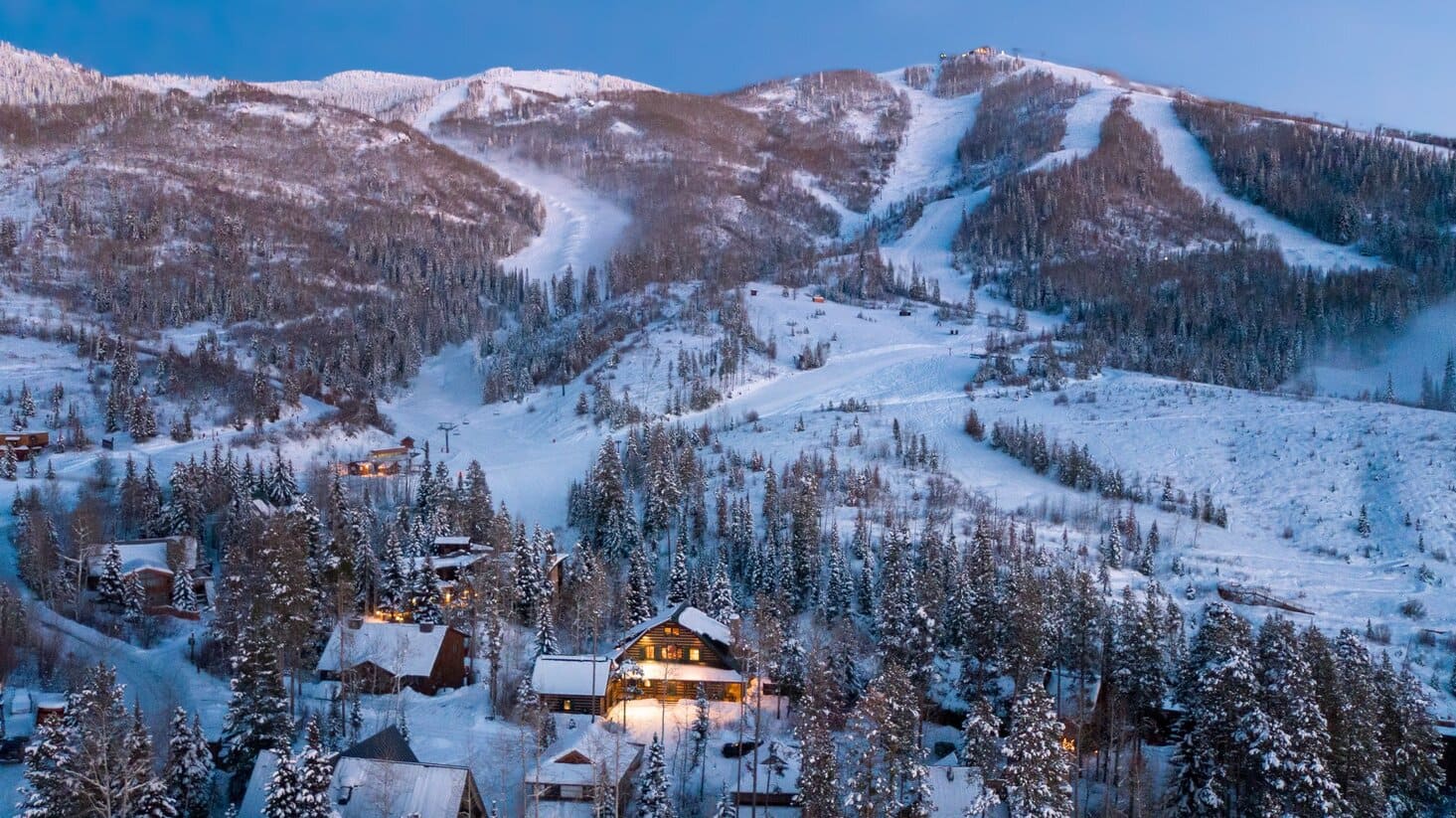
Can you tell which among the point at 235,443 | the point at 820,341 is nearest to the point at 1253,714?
the point at 235,443

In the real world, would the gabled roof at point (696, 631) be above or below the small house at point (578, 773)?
above

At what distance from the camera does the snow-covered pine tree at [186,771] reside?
28.0 m

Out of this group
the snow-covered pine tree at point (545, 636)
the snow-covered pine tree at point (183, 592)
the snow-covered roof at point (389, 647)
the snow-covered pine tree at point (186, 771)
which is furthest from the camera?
the snow-covered pine tree at point (183, 592)

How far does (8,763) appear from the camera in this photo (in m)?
32.2

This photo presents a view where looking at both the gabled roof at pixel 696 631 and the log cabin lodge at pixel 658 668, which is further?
the gabled roof at pixel 696 631

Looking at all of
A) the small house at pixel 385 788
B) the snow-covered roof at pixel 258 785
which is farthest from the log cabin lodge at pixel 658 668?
the snow-covered roof at pixel 258 785

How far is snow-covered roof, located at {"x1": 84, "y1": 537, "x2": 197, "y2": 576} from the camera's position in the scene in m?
50.7

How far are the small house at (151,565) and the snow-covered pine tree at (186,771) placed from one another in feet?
76.6

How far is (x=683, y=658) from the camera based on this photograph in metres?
43.8

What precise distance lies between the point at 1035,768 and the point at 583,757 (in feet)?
51.1

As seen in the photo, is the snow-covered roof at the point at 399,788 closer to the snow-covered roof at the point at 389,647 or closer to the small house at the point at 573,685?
the small house at the point at 573,685

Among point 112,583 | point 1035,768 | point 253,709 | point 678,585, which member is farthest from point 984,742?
point 112,583

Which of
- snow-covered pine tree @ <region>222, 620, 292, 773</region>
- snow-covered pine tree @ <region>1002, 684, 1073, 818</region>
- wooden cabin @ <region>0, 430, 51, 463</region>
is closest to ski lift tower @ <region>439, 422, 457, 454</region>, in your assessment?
wooden cabin @ <region>0, 430, 51, 463</region>

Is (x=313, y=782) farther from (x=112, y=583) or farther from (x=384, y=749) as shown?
(x=112, y=583)
